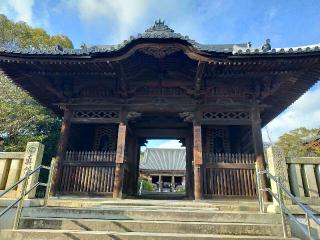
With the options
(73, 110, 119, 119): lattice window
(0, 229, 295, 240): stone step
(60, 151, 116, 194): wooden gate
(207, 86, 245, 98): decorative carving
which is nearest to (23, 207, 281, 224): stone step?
(0, 229, 295, 240): stone step

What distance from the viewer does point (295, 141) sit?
26562mm

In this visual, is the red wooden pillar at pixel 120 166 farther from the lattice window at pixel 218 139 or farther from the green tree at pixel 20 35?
the green tree at pixel 20 35

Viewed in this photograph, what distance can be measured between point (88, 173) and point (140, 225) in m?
4.36

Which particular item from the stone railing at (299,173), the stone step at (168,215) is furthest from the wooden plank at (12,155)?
the stone railing at (299,173)

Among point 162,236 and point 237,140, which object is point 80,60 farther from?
point 237,140

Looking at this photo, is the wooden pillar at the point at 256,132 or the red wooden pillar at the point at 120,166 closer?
the red wooden pillar at the point at 120,166

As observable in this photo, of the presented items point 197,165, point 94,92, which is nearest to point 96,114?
point 94,92

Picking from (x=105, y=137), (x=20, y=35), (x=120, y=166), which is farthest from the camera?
(x=20, y=35)

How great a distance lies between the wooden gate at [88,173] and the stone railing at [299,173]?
16.7ft

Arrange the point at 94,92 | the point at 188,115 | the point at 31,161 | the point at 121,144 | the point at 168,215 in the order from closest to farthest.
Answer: the point at 168,215
the point at 31,161
the point at 121,144
the point at 188,115
the point at 94,92

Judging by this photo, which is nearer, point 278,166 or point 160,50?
point 278,166

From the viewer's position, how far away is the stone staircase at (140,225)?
4242mm

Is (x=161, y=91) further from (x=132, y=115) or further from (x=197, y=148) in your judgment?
(x=197, y=148)

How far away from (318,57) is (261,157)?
3.45 metres
